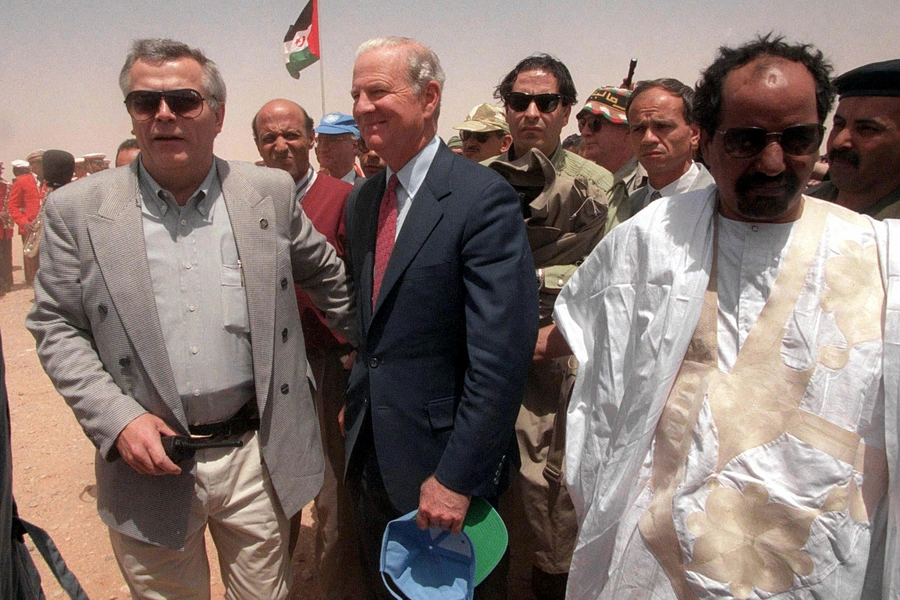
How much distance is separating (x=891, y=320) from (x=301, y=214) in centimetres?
177

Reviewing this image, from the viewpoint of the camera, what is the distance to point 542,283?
88.1 inches

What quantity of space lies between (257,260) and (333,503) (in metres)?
1.39

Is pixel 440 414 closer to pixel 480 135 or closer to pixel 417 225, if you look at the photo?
pixel 417 225

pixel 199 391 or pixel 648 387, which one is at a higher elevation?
pixel 648 387

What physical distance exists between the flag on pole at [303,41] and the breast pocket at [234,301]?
26.9 feet

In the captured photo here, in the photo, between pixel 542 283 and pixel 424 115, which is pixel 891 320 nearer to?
pixel 542 283

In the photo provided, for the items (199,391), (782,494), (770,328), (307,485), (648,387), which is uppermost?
(770,328)

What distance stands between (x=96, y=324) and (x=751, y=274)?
6.00 ft

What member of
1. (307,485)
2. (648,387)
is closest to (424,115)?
(648,387)

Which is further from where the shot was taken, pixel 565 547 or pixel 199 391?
pixel 565 547

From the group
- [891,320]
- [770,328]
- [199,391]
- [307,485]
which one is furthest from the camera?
[307,485]

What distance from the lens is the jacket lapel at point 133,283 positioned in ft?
5.77

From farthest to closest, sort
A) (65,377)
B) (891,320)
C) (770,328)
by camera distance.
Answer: (65,377)
(770,328)
(891,320)

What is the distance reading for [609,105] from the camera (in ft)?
12.5
